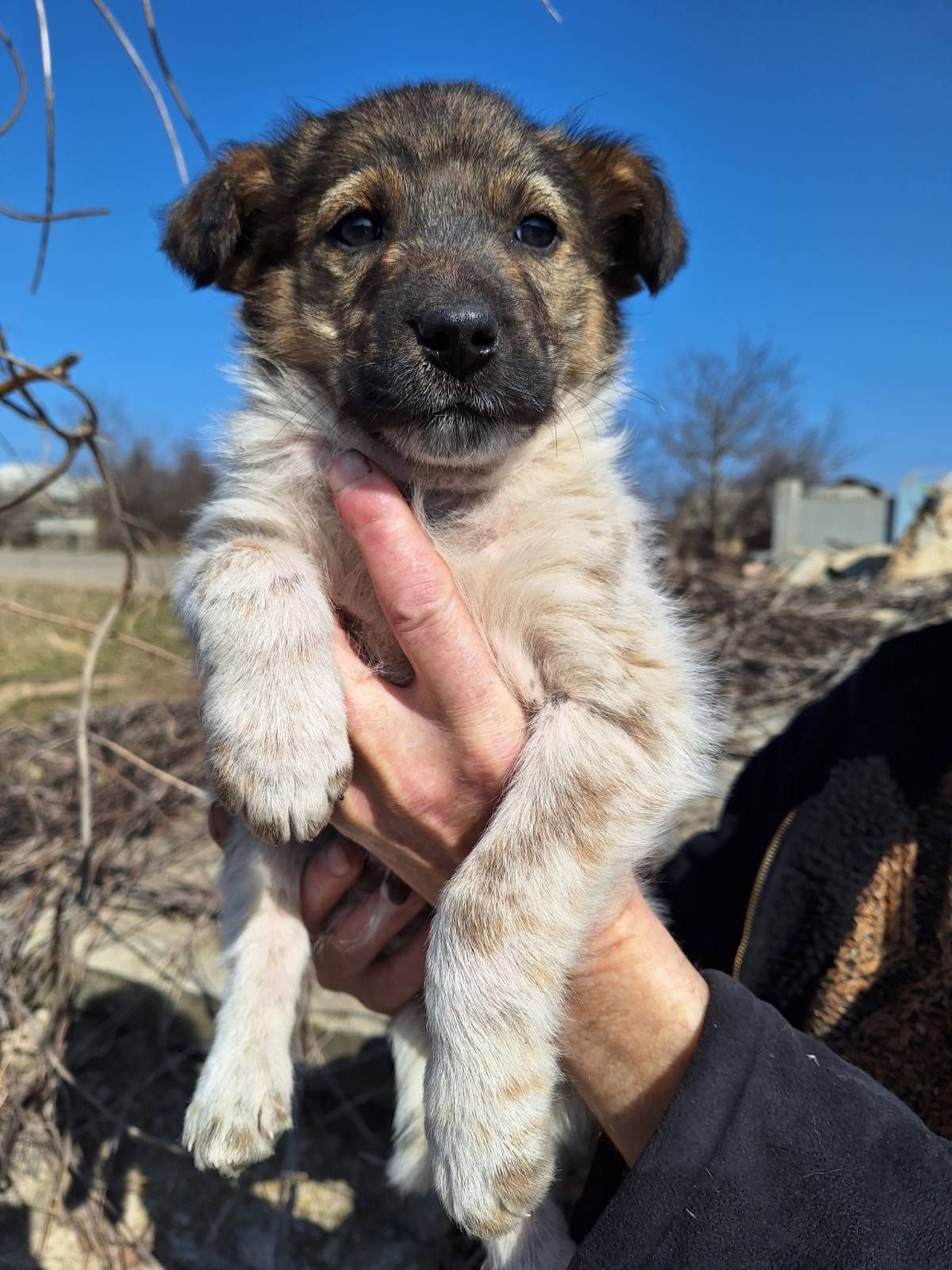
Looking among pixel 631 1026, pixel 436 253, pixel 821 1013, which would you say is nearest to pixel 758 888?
pixel 821 1013

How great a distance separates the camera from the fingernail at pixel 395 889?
235 cm

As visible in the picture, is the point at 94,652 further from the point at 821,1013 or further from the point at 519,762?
the point at 821,1013

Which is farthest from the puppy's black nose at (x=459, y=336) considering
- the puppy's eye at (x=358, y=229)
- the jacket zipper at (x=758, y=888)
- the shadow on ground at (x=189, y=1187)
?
the shadow on ground at (x=189, y=1187)

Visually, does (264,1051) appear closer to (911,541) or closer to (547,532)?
(547,532)

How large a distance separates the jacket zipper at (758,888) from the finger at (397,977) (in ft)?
2.71

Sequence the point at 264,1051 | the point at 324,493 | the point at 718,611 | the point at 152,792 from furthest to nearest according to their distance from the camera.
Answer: the point at 718,611 → the point at 152,792 → the point at 324,493 → the point at 264,1051

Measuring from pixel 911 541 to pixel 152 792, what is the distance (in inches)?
330

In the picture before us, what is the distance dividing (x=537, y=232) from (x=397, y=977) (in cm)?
219

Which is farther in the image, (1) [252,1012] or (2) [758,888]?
(2) [758,888]

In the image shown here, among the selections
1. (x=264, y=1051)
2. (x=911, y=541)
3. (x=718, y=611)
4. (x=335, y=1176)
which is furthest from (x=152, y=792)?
(x=911, y=541)

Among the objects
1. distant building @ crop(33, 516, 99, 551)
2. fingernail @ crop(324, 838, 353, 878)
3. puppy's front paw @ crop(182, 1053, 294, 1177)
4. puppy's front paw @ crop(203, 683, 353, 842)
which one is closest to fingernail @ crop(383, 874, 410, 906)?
fingernail @ crop(324, 838, 353, 878)

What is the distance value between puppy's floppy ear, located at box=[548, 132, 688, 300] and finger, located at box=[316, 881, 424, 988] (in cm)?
210

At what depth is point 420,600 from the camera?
196cm

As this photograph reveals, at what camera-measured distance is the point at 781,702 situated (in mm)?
5375
